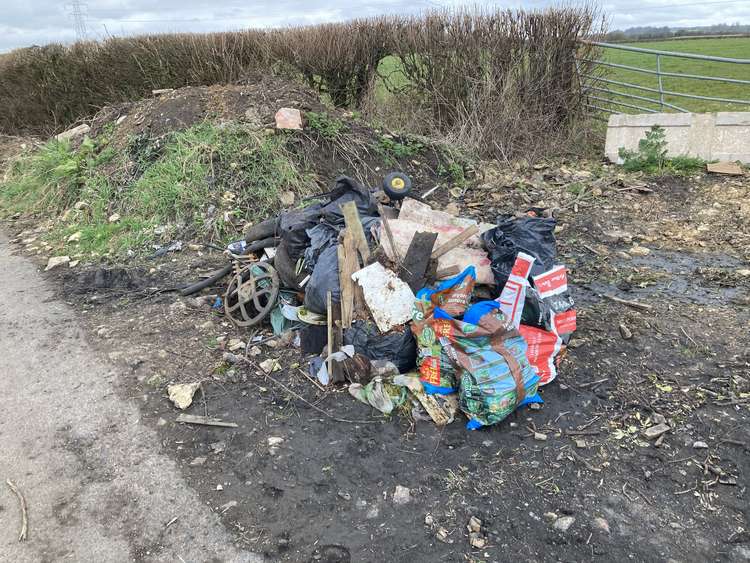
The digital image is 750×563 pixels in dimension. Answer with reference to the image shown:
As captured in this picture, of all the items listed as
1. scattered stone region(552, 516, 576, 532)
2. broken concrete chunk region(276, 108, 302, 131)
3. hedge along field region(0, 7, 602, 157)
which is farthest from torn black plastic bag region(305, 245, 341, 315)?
hedge along field region(0, 7, 602, 157)

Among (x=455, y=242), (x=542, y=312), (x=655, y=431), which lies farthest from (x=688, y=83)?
(x=655, y=431)

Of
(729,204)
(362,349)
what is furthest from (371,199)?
(729,204)

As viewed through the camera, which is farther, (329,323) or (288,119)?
(288,119)

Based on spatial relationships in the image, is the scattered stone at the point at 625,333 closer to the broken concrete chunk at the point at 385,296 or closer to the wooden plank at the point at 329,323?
the broken concrete chunk at the point at 385,296

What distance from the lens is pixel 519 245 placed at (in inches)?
162

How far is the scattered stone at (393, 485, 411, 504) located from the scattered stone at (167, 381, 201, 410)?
160 centimetres

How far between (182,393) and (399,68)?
7.67 meters

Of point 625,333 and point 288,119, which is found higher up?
point 288,119

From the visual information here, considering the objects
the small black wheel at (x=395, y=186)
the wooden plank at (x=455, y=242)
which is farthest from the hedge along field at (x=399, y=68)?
the wooden plank at (x=455, y=242)

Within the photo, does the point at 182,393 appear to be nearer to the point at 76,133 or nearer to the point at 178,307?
the point at 178,307

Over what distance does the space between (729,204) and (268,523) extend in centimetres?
668

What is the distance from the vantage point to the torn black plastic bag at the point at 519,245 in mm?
4082

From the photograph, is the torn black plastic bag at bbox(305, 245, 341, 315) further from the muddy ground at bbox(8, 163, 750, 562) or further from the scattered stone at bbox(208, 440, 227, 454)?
the scattered stone at bbox(208, 440, 227, 454)

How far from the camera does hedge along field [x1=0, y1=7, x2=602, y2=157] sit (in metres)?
8.81
